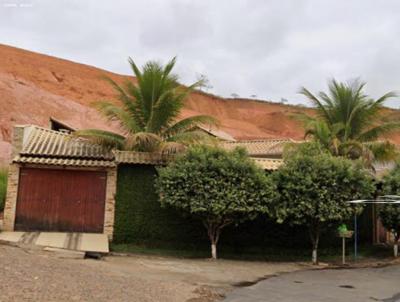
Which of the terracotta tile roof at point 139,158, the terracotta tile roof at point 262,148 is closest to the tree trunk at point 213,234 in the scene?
the terracotta tile roof at point 139,158

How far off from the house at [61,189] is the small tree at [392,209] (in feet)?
26.3

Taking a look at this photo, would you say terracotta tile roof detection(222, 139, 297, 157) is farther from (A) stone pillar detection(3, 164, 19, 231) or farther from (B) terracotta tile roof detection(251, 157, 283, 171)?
(A) stone pillar detection(3, 164, 19, 231)

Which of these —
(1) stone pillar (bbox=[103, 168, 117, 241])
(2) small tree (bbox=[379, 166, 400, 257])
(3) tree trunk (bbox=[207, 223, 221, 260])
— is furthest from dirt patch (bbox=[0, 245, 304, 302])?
(2) small tree (bbox=[379, 166, 400, 257])

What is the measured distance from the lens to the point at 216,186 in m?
13.0

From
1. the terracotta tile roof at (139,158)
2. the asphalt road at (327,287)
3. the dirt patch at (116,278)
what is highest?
the terracotta tile roof at (139,158)

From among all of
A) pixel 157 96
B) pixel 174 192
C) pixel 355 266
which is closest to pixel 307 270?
pixel 355 266

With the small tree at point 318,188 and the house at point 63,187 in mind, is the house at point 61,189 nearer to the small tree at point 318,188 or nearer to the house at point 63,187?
the house at point 63,187

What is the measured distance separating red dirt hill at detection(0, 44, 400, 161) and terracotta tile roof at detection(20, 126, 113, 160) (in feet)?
12.6

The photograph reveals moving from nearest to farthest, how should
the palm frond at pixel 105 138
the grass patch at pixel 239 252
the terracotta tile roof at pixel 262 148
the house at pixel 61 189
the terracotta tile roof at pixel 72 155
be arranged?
the grass patch at pixel 239 252
the house at pixel 61 189
the terracotta tile roof at pixel 72 155
the palm frond at pixel 105 138
the terracotta tile roof at pixel 262 148

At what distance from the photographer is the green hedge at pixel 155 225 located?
14.6 meters

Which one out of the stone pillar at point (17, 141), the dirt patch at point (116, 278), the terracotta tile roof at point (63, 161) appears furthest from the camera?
the stone pillar at point (17, 141)

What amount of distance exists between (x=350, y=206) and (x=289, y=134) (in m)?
37.1

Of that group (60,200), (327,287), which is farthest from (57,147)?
(327,287)

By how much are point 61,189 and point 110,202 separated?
1.66m
